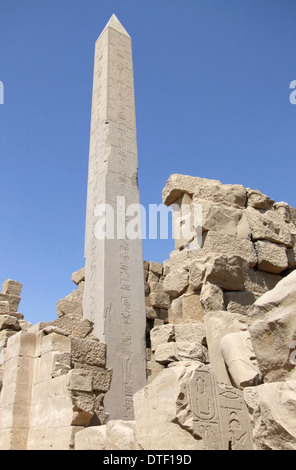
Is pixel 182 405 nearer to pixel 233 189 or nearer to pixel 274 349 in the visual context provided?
pixel 274 349

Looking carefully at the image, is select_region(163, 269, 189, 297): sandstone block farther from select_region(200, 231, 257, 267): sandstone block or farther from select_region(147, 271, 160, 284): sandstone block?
select_region(147, 271, 160, 284): sandstone block

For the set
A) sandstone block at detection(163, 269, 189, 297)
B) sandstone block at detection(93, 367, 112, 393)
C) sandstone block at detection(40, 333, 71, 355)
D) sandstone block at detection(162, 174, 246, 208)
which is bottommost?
sandstone block at detection(93, 367, 112, 393)

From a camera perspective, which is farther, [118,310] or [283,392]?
[118,310]

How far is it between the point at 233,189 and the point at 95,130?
420 centimetres

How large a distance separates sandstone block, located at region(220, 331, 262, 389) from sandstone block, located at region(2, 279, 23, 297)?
4915mm

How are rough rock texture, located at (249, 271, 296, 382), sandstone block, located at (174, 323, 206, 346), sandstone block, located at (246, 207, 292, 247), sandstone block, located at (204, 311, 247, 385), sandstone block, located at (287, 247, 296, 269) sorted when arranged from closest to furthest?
rough rock texture, located at (249, 271, 296, 382) → sandstone block, located at (204, 311, 247, 385) → sandstone block, located at (174, 323, 206, 346) → sandstone block, located at (246, 207, 292, 247) → sandstone block, located at (287, 247, 296, 269)

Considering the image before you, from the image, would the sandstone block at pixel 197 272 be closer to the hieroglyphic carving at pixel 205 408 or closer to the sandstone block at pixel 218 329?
the sandstone block at pixel 218 329

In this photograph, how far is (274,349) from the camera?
208cm

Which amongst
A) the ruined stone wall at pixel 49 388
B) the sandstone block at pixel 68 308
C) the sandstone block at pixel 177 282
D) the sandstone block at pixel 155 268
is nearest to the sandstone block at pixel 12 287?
the sandstone block at pixel 68 308

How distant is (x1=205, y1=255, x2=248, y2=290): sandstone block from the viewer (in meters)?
4.35

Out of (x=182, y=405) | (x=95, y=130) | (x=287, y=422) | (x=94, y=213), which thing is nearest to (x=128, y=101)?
(x=95, y=130)

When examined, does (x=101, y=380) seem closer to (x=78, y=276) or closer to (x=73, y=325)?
(x=73, y=325)

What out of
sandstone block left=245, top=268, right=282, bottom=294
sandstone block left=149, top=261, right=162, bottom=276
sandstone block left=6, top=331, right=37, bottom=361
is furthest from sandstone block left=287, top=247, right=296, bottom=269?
sandstone block left=149, top=261, right=162, bottom=276

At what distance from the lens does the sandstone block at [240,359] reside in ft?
10.7
